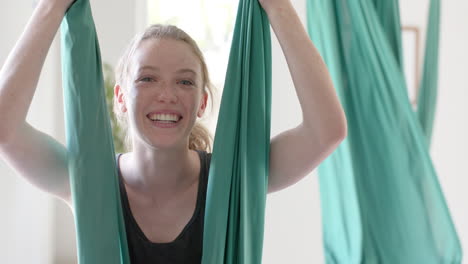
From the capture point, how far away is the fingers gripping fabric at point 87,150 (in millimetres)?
1026

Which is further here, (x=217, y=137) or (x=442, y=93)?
(x=442, y=93)

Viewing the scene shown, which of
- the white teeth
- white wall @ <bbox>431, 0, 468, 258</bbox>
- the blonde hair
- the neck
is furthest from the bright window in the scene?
the white teeth

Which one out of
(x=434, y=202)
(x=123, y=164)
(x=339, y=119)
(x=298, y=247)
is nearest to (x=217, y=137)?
(x=339, y=119)

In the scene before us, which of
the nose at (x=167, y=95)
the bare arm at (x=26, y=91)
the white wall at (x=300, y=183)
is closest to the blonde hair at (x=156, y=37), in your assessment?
the nose at (x=167, y=95)

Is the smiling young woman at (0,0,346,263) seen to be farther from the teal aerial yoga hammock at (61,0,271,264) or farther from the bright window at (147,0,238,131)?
the bright window at (147,0,238,131)

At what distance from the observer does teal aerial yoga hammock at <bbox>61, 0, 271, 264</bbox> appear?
40.6 inches

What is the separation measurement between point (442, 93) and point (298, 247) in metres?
1.12

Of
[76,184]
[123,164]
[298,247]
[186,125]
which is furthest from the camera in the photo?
[298,247]

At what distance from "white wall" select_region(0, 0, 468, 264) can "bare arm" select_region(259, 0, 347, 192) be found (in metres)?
1.71

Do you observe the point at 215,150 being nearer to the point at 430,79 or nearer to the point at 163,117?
the point at 163,117

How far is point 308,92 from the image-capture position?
3.41 feet

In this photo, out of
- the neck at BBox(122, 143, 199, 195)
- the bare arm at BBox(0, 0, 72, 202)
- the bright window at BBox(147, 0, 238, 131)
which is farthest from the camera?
the bright window at BBox(147, 0, 238, 131)

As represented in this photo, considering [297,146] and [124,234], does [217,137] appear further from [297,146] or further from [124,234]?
[124,234]

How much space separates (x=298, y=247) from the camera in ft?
9.09
